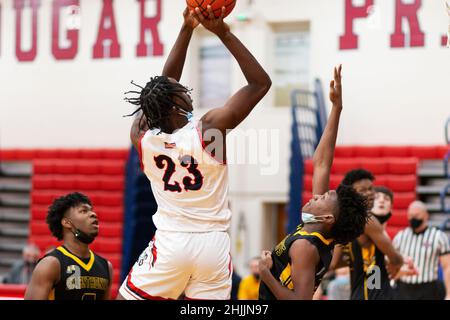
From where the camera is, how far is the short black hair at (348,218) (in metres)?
4.56

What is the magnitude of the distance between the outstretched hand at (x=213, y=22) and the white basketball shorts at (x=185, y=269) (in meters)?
1.04

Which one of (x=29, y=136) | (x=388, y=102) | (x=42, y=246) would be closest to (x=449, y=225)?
(x=388, y=102)

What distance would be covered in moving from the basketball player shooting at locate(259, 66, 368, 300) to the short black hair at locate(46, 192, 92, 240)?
4.50ft

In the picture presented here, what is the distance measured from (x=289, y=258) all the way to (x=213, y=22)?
1275 mm

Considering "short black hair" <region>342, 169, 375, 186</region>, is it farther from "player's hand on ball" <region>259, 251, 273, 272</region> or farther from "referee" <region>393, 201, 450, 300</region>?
"referee" <region>393, 201, 450, 300</region>

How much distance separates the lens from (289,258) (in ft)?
14.8

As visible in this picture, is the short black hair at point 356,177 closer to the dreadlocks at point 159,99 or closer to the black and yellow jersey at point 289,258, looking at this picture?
the black and yellow jersey at point 289,258

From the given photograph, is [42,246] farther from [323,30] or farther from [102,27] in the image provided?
[323,30]

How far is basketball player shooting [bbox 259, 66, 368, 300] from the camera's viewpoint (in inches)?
169

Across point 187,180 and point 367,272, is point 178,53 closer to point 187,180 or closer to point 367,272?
point 187,180

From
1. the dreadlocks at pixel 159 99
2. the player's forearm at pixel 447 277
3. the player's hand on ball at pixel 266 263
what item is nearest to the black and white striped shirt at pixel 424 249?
the player's forearm at pixel 447 277

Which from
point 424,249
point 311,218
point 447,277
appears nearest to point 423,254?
point 424,249

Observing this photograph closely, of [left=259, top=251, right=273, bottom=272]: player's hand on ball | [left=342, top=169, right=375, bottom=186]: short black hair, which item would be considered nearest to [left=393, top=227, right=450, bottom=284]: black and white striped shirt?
[left=342, top=169, right=375, bottom=186]: short black hair

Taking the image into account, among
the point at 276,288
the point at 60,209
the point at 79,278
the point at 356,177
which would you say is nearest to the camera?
the point at 276,288
